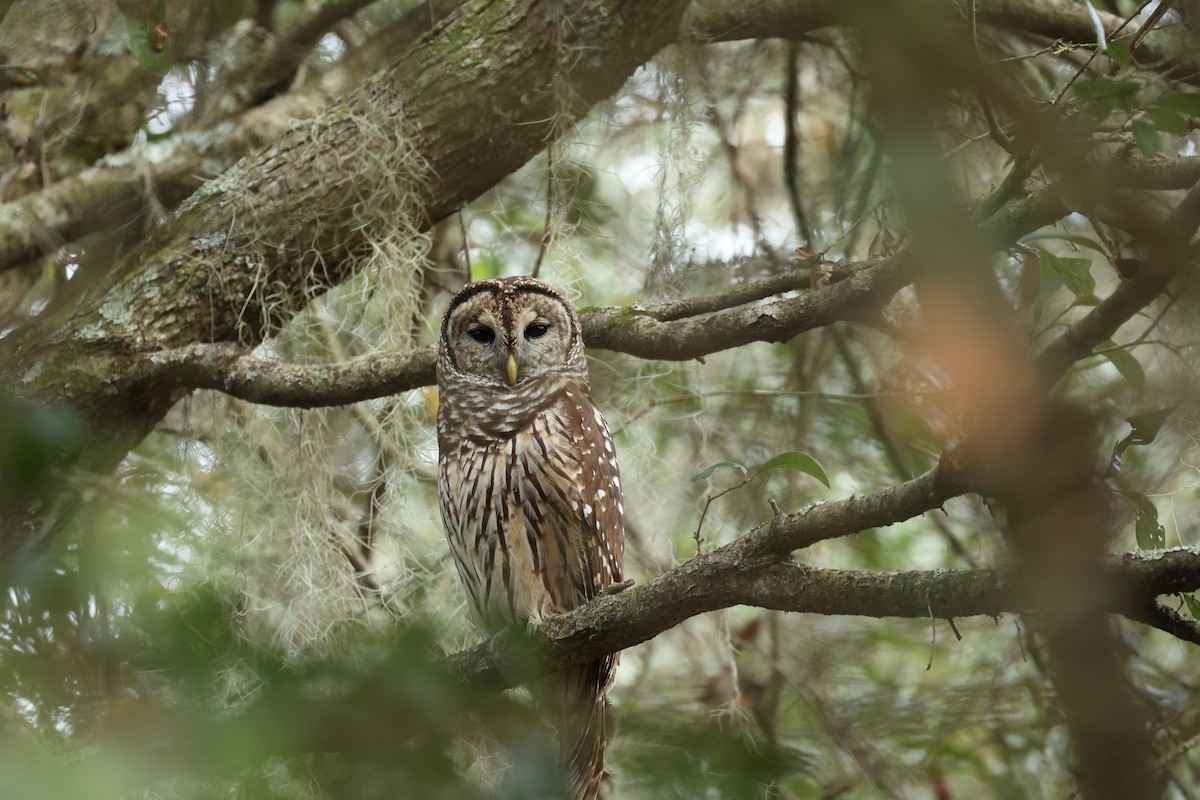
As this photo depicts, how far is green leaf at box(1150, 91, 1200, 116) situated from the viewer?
1.59m

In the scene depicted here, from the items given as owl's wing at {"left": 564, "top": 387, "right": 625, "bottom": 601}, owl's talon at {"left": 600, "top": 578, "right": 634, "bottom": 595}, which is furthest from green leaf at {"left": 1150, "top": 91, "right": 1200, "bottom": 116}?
owl's wing at {"left": 564, "top": 387, "right": 625, "bottom": 601}

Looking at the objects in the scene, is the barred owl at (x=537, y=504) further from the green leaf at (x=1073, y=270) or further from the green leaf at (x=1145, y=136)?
the green leaf at (x=1145, y=136)

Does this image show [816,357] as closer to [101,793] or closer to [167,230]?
[167,230]

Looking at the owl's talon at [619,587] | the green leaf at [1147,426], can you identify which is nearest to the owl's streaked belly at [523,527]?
the owl's talon at [619,587]

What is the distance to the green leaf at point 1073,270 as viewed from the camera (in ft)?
7.43

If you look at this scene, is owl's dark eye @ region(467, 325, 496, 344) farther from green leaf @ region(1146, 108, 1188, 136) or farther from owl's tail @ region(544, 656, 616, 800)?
green leaf @ region(1146, 108, 1188, 136)

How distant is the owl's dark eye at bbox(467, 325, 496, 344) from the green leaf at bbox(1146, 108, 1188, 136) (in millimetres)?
2170

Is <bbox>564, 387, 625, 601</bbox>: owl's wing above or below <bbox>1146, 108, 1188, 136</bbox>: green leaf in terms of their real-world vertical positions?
above

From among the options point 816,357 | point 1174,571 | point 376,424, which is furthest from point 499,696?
point 816,357

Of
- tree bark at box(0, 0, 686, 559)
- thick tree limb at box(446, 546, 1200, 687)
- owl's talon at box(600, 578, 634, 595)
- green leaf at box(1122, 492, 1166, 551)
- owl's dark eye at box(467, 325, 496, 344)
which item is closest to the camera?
thick tree limb at box(446, 546, 1200, 687)

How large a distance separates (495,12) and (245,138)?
130 cm

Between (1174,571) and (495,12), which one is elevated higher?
(495,12)

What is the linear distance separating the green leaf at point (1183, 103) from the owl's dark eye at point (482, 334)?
2.21 meters

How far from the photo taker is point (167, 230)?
3420mm
